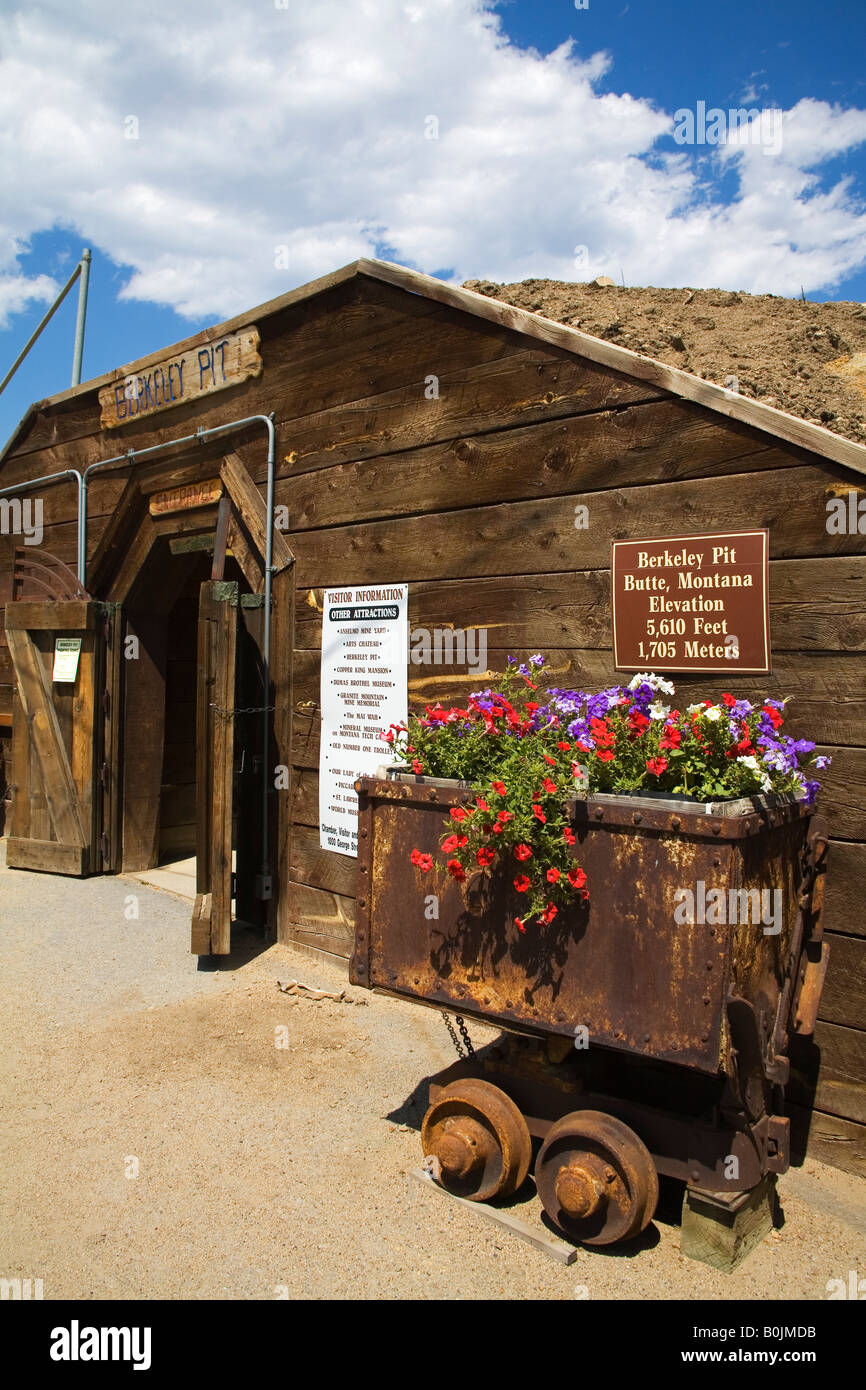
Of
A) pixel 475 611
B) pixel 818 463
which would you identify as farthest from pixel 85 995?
pixel 818 463

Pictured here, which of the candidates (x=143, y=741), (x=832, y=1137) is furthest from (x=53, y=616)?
(x=832, y=1137)

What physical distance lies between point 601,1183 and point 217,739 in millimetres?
3709

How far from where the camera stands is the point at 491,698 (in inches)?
135

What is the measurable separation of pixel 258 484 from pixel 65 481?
300 centimetres

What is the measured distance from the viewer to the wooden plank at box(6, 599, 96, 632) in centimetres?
770

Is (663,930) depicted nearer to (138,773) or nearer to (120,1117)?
(120,1117)

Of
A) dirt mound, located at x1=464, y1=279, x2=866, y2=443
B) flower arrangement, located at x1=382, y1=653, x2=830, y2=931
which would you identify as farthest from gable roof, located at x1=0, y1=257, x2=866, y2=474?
flower arrangement, located at x1=382, y1=653, x2=830, y2=931

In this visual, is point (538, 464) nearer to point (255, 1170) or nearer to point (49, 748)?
point (255, 1170)

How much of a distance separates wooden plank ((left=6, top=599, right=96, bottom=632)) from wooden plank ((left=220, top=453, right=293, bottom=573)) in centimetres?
198

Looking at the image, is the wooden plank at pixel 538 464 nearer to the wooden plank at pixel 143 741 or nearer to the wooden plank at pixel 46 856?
the wooden plank at pixel 143 741

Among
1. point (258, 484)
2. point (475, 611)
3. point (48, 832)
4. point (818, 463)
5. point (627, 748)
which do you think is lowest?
point (48, 832)

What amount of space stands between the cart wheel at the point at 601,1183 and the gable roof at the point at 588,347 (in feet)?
8.05

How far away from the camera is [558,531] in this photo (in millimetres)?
4445
